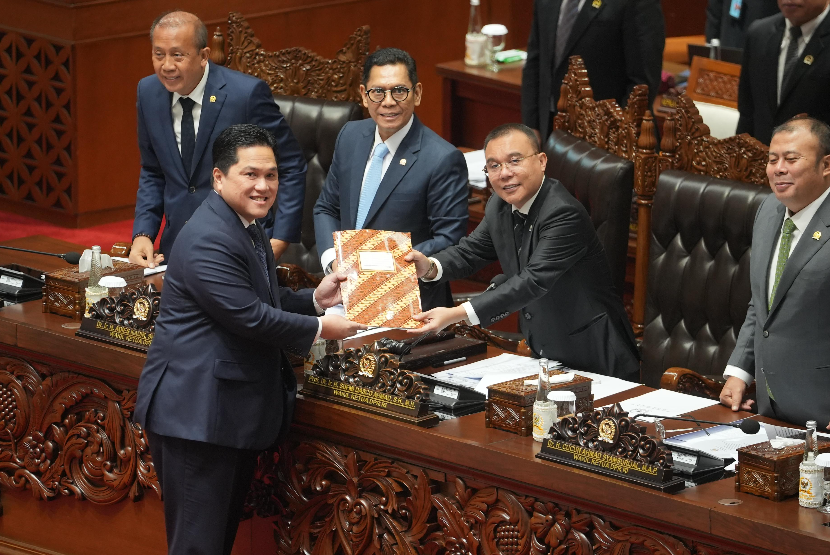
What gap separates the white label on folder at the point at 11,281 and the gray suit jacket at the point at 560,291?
143 centimetres

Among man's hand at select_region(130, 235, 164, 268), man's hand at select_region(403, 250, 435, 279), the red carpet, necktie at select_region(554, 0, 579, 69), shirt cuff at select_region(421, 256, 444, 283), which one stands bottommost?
the red carpet

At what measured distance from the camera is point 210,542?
3369 mm

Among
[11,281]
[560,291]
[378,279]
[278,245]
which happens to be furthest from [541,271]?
[11,281]

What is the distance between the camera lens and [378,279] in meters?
3.65

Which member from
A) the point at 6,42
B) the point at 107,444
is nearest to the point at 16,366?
the point at 107,444

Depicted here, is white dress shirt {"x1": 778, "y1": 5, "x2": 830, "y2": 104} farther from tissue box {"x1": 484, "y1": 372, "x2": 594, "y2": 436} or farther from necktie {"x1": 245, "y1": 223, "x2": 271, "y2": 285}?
necktie {"x1": 245, "y1": 223, "x2": 271, "y2": 285}

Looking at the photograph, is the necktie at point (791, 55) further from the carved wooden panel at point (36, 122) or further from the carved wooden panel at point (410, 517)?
the carved wooden panel at point (36, 122)

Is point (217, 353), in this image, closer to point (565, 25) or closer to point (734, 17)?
point (565, 25)

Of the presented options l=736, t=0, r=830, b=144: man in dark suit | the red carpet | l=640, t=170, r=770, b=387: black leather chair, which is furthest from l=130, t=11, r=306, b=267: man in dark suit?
the red carpet

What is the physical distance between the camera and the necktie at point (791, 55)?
16.6 feet

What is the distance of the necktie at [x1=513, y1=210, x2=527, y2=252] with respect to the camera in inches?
148

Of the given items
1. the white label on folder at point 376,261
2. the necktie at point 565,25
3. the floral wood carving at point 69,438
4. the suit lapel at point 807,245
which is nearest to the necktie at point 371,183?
the white label on folder at point 376,261

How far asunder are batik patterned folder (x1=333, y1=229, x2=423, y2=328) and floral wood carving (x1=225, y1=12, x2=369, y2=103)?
1740 millimetres

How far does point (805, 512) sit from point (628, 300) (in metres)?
2.47
